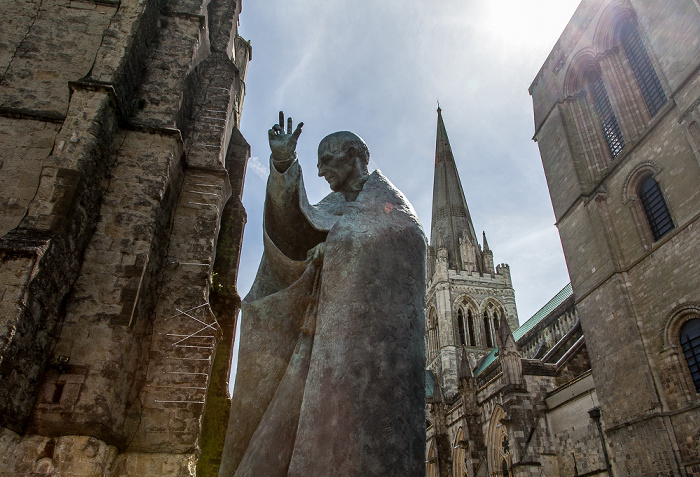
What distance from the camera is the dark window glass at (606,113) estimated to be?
17016 millimetres

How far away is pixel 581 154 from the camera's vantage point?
699 inches

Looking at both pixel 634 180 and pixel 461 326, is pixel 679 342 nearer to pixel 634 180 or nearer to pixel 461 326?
pixel 634 180

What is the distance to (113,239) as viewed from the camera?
3.98m

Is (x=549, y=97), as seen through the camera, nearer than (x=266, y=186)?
No

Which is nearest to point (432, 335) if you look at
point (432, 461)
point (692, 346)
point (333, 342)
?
point (432, 461)

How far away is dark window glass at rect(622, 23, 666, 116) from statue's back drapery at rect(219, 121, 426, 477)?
16260 mm

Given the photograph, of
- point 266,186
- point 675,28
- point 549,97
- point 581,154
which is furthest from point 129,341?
point 549,97

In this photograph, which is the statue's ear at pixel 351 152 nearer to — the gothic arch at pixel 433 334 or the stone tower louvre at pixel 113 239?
the stone tower louvre at pixel 113 239

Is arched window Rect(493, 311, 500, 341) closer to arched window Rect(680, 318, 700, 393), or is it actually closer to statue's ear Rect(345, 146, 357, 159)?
arched window Rect(680, 318, 700, 393)

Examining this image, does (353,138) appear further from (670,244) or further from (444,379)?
(444,379)

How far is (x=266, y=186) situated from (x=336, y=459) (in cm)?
142

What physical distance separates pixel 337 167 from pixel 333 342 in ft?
3.47

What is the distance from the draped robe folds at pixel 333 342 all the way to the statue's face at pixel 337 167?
7 cm

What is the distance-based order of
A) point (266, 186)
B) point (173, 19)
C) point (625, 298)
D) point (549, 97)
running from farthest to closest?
1. point (549, 97)
2. point (625, 298)
3. point (173, 19)
4. point (266, 186)
